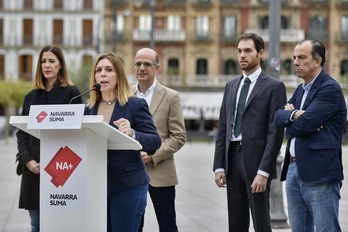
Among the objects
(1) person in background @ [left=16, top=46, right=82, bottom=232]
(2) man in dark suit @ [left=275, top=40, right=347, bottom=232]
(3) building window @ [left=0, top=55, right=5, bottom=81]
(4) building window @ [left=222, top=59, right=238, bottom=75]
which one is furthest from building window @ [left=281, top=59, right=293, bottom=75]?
(2) man in dark suit @ [left=275, top=40, right=347, bottom=232]

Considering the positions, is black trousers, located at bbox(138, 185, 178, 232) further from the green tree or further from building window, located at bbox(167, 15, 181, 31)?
building window, located at bbox(167, 15, 181, 31)

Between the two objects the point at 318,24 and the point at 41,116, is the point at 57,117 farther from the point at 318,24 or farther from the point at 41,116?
the point at 318,24

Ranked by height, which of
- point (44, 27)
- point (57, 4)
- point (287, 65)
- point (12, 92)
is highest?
point (57, 4)

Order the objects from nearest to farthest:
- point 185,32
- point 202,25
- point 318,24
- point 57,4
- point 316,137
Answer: point 316,137 < point 318,24 < point 185,32 < point 202,25 < point 57,4

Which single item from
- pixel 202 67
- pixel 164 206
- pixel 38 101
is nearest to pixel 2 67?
pixel 202 67

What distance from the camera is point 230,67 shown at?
237ft

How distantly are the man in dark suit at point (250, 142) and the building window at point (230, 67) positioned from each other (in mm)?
64597

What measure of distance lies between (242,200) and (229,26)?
213ft

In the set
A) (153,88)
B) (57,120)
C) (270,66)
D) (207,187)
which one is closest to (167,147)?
(153,88)

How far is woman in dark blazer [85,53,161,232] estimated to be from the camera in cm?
589

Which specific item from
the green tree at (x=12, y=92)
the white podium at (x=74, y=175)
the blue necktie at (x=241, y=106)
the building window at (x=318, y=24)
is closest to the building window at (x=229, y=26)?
the building window at (x=318, y=24)

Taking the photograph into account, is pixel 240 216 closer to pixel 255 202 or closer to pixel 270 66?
pixel 255 202

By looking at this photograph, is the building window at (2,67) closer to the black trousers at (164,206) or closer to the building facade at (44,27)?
the building facade at (44,27)

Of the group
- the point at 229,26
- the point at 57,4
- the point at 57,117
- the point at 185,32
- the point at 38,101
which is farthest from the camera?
the point at 57,4
